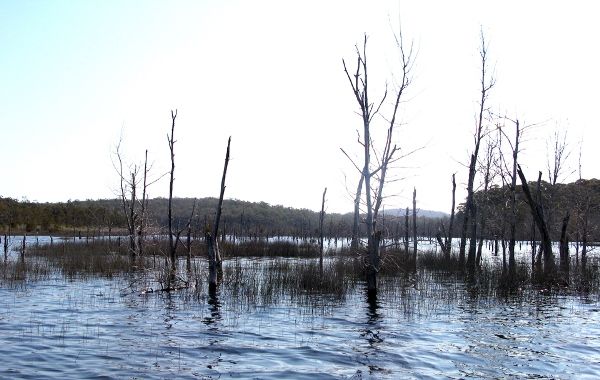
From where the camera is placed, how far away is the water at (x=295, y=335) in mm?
9664

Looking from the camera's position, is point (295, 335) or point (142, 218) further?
point (142, 218)

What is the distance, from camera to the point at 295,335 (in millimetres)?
12359

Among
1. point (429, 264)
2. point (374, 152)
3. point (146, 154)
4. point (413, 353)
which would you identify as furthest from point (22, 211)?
point (413, 353)

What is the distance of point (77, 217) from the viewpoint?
252 ft

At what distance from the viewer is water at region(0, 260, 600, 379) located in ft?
31.7

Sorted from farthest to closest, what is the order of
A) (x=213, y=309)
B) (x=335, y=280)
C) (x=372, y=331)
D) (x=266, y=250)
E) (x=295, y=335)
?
(x=266, y=250) → (x=335, y=280) → (x=213, y=309) → (x=372, y=331) → (x=295, y=335)

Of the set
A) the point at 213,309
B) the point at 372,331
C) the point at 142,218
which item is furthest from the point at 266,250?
the point at 372,331

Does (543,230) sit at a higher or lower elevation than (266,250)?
higher

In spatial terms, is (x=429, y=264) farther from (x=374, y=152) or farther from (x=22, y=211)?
(x=22, y=211)

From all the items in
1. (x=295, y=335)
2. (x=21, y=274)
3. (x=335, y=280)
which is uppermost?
(x=335, y=280)

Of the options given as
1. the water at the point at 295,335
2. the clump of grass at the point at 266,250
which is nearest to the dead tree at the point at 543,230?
the water at the point at 295,335

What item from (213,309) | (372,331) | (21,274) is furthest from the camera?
(21,274)

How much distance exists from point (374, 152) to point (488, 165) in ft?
53.6

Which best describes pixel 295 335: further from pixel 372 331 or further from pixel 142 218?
pixel 142 218
